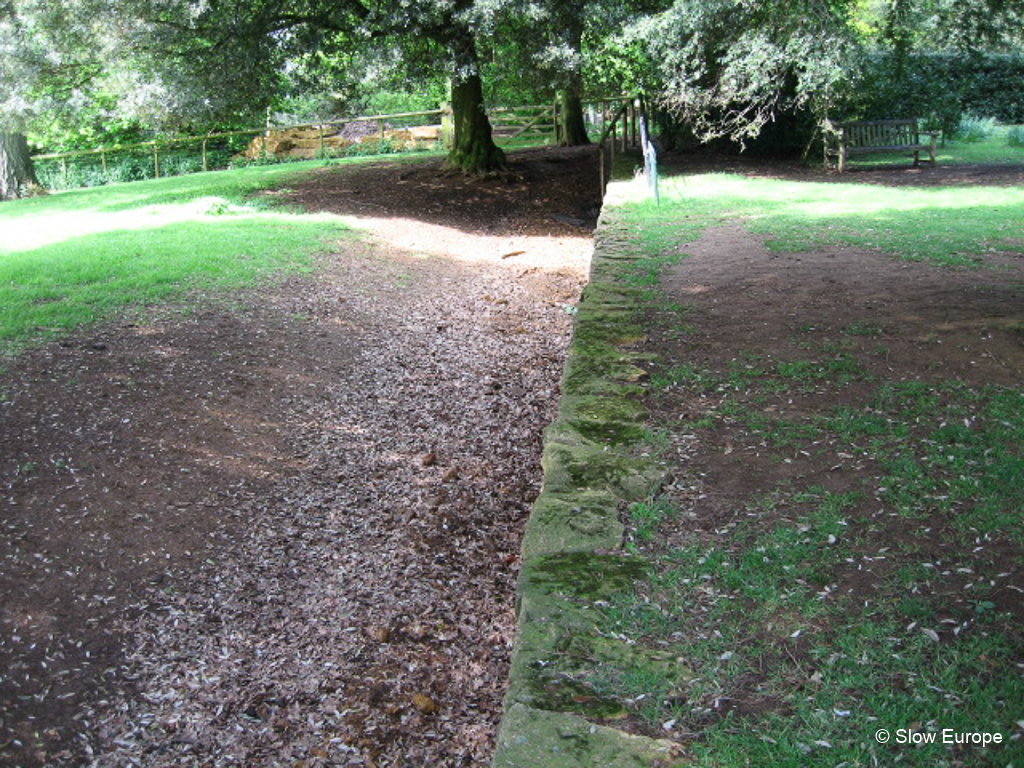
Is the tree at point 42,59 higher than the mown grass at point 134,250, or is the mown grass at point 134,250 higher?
the tree at point 42,59

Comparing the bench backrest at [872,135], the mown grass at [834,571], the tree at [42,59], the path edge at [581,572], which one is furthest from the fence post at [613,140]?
the mown grass at [834,571]

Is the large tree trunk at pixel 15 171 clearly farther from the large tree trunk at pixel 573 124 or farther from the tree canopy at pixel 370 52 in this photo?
the large tree trunk at pixel 573 124

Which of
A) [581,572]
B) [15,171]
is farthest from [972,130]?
[15,171]

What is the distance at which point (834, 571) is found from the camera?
312 centimetres

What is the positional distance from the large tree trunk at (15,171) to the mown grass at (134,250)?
11.6 feet

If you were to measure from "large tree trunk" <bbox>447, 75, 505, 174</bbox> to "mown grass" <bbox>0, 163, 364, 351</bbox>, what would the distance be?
3831mm

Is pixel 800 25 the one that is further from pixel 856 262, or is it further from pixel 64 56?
pixel 64 56

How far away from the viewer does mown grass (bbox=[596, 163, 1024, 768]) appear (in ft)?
7.80

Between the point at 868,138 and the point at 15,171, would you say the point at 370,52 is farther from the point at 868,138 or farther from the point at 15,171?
the point at 15,171

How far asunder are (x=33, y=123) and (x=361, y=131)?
471 inches

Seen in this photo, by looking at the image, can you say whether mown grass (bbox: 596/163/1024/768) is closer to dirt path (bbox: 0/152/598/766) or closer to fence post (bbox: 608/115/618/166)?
dirt path (bbox: 0/152/598/766)

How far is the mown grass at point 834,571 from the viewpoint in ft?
7.80

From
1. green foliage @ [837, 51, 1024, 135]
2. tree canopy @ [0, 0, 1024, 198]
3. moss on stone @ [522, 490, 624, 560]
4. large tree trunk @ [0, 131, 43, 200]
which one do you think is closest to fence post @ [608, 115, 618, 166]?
tree canopy @ [0, 0, 1024, 198]

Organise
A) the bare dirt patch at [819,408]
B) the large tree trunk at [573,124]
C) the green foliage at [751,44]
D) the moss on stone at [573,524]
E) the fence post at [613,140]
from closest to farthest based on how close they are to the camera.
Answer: the bare dirt patch at [819,408]
the moss on stone at [573,524]
the green foliage at [751,44]
the fence post at [613,140]
the large tree trunk at [573,124]
